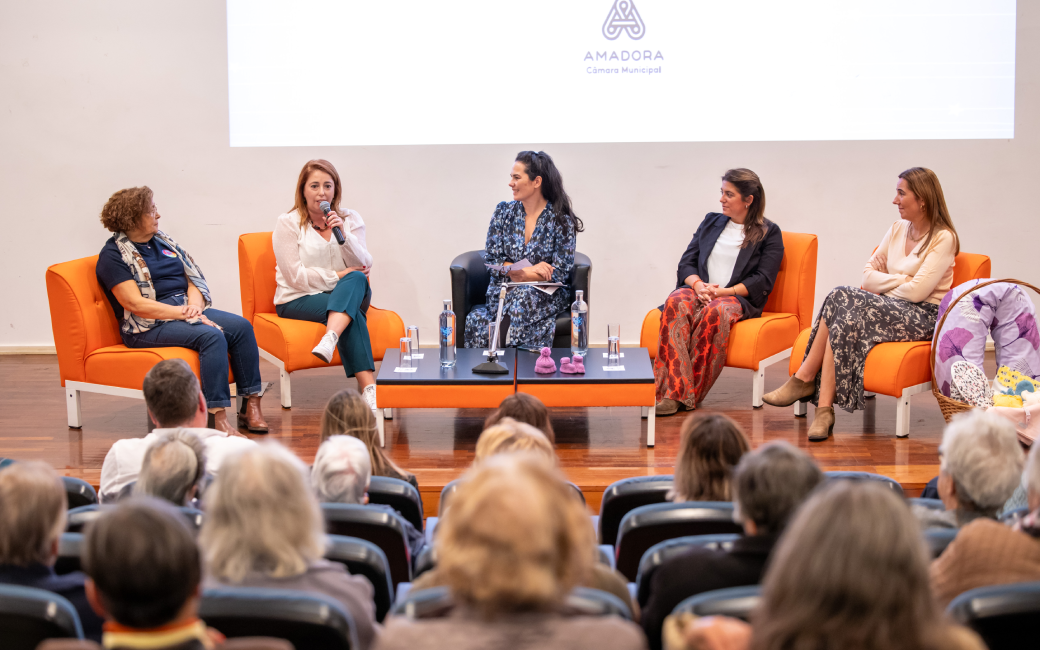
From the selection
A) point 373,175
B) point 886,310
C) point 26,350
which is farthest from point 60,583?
point 26,350

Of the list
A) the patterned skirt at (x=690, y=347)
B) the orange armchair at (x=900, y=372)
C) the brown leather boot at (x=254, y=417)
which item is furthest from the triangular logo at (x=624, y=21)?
the brown leather boot at (x=254, y=417)

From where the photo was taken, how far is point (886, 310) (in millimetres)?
4047

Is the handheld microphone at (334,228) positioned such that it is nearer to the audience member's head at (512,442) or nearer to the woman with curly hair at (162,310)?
the woman with curly hair at (162,310)

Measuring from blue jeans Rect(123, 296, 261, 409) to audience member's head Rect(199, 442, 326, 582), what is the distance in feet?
8.16

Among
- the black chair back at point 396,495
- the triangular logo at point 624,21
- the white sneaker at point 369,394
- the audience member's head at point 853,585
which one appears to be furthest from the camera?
the triangular logo at point 624,21

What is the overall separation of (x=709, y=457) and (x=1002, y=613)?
74 centimetres

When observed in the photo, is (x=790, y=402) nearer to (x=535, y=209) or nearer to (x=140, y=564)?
(x=535, y=209)

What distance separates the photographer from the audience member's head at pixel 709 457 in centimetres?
203

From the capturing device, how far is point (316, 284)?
4590mm

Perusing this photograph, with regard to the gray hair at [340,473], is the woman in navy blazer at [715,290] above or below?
above

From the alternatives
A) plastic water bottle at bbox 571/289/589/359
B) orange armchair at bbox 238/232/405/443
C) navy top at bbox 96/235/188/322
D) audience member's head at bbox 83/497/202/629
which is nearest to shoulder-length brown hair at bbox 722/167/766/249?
plastic water bottle at bbox 571/289/589/359

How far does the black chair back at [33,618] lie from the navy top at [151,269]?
283cm

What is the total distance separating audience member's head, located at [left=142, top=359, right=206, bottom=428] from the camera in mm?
2613

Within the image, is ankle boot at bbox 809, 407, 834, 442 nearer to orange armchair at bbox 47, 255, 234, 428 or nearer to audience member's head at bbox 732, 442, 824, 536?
audience member's head at bbox 732, 442, 824, 536
